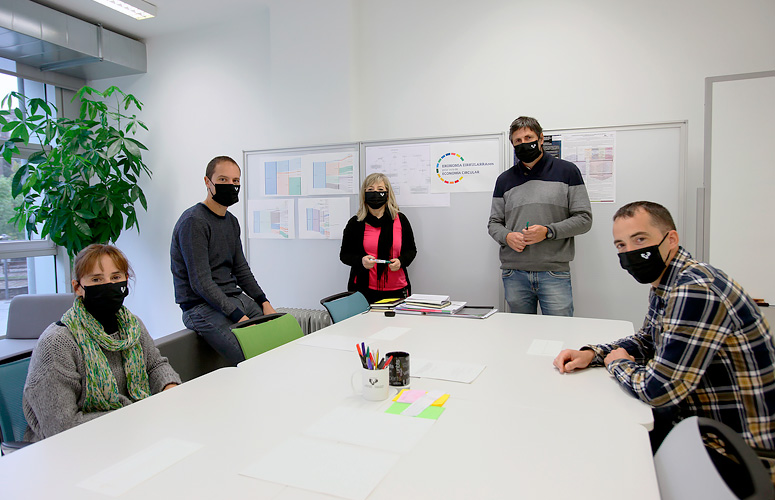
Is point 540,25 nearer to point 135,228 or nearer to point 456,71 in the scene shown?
point 456,71

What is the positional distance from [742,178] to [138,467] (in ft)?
11.0

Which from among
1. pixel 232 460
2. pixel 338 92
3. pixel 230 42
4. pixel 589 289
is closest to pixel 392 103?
pixel 338 92

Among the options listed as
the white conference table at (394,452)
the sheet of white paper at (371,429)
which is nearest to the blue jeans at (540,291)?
the white conference table at (394,452)

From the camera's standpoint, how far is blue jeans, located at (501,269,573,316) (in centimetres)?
325

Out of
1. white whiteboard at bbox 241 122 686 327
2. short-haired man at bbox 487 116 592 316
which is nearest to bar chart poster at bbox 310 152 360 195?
white whiteboard at bbox 241 122 686 327

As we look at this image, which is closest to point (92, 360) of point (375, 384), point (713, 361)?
point (375, 384)

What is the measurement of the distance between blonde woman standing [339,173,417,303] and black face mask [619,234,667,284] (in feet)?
6.58

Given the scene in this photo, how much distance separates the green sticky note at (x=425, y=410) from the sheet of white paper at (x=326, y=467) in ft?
0.81

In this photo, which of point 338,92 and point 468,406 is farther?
point 338,92

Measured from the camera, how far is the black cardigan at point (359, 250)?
3.68 metres

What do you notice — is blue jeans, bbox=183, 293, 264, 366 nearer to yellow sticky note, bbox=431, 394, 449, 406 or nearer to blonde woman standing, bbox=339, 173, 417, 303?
blonde woman standing, bbox=339, 173, 417, 303

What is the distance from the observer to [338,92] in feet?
14.3

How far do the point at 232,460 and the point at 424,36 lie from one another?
12.6ft

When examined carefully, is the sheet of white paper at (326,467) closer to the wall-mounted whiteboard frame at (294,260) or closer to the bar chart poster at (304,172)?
the wall-mounted whiteboard frame at (294,260)
